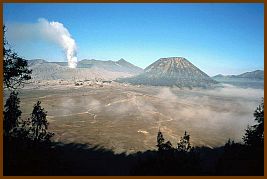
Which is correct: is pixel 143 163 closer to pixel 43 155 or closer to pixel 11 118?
pixel 43 155

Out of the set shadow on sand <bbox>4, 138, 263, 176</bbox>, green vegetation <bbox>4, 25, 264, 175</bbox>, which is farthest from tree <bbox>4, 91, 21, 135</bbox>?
shadow on sand <bbox>4, 138, 263, 176</bbox>

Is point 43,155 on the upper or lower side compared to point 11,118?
lower

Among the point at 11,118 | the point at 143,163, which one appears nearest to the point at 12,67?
the point at 11,118

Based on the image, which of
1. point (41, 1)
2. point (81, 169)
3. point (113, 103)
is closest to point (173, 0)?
point (41, 1)

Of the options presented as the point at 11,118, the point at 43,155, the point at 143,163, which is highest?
the point at 11,118

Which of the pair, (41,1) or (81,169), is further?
(81,169)

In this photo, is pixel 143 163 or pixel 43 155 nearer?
pixel 43 155

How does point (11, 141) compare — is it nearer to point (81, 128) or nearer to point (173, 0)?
point (173, 0)

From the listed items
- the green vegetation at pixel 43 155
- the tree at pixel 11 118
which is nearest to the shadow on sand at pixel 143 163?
the green vegetation at pixel 43 155

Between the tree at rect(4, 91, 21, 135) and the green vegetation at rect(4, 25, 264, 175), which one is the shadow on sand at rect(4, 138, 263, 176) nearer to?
the green vegetation at rect(4, 25, 264, 175)

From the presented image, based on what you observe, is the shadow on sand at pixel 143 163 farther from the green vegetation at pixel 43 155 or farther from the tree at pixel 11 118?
the tree at pixel 11 118

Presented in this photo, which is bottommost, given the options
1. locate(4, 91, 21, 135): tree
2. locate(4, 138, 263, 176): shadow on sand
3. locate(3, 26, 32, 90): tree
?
locate(4, 138, 263, 176): shadow on sand
